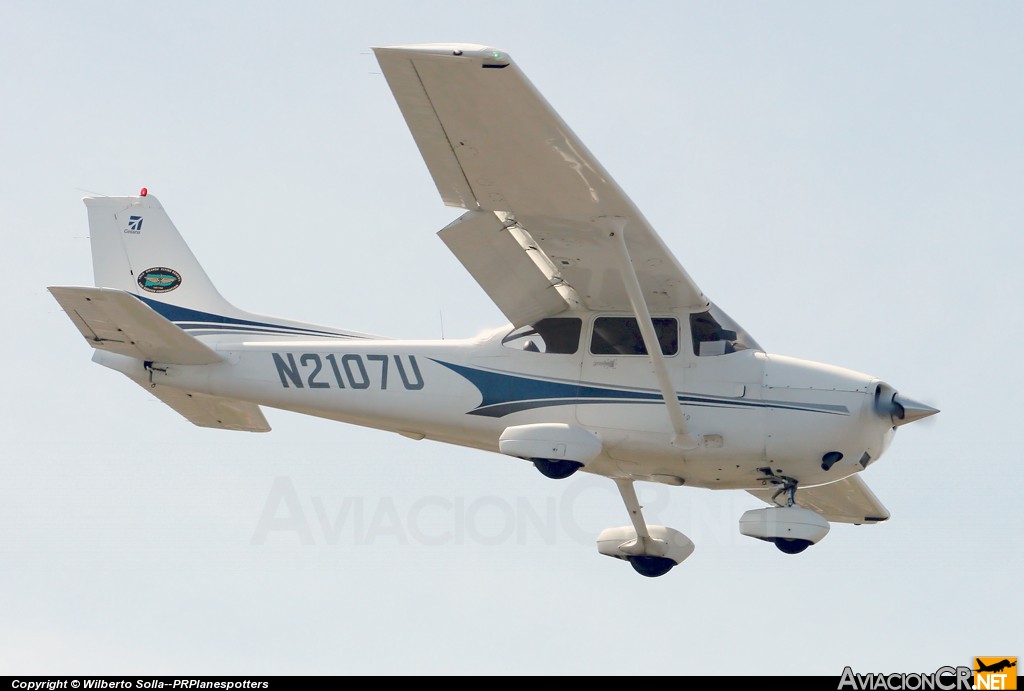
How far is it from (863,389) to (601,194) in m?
3.00

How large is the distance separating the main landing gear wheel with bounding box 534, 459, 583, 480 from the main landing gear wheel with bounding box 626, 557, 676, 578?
6.79 feet

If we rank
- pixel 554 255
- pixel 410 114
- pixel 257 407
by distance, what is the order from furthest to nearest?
pixel 257 407
pixel 554 255
pixel 410 114

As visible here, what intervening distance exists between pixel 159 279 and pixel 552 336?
4.63 metres

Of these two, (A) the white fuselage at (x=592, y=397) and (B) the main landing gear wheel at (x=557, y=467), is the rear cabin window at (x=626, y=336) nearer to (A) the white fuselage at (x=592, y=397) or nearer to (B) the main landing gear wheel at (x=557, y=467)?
(A) the white fuselage at (x=592, y=397)

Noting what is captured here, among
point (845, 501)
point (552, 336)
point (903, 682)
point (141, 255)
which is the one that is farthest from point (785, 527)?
point (141, 255)

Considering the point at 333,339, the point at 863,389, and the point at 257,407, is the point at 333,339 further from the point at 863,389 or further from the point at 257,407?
the point at 863,389

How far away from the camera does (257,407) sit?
15.4m

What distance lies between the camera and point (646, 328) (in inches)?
509

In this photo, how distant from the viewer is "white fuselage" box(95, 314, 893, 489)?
1319cm

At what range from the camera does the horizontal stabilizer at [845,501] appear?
51.4 ft

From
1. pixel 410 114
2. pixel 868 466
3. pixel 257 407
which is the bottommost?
pixel 868 466

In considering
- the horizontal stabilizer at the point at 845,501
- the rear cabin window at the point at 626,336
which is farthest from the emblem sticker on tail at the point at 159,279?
the horizontal stabilizer at the point at 845,501

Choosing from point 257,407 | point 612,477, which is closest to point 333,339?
point 257,407

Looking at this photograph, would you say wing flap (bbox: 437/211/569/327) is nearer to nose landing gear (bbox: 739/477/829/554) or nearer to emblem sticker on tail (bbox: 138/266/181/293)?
nose landing gear (bbox: 739/477/829/554)
